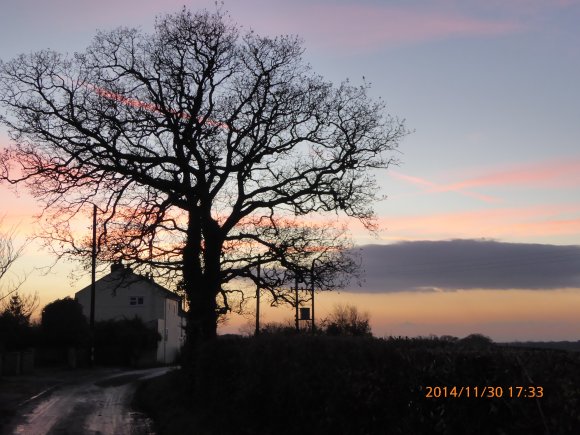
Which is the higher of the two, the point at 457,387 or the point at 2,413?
the point at 457,387

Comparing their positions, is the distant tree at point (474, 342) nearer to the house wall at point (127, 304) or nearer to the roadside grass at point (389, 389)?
the roadside grass at point (389, 389)

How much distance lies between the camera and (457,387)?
7.27 meters

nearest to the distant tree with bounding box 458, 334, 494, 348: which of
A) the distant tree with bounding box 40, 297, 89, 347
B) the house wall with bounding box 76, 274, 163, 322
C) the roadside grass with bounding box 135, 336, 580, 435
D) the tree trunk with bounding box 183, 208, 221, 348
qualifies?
the roadside grass with bounding box 135, 336, 580, 435

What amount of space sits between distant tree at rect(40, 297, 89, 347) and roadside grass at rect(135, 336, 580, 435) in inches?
1503

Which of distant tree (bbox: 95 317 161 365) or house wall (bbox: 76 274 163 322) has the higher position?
house wall (bbox: 76 274 163 322)

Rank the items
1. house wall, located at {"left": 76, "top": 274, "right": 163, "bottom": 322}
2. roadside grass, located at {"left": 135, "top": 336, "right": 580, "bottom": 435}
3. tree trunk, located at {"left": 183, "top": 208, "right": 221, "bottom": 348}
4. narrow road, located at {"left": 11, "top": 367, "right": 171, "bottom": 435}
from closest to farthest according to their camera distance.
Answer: roadside grass, located at {"left": 135, "top": 336, "right": 580, "bottom": 435}
narrow road, located at {"left": 11, "top": 367, "right": 171, "bottom": 435}
tree trunk, located at {"left": 183, "top": 208, "right": 221, "bottom": 348}
house wall, located at {"left": 76, "top": 274, "right": 163, "bottom": 322}

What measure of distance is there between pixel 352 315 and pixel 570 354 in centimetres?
7128

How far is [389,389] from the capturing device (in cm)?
837

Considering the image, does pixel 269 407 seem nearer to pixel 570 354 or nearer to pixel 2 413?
pixel 570 354

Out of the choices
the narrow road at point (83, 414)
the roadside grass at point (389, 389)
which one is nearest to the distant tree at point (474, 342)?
the roadside grass at point (389, 389)

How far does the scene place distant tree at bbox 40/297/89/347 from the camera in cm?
5116

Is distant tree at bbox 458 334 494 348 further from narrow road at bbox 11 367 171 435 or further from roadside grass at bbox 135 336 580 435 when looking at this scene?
→ narrow road at bbox 11 367 171 435

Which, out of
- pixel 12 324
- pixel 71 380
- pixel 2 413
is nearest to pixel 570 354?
pixel 2 413

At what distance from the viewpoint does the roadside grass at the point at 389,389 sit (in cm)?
642
